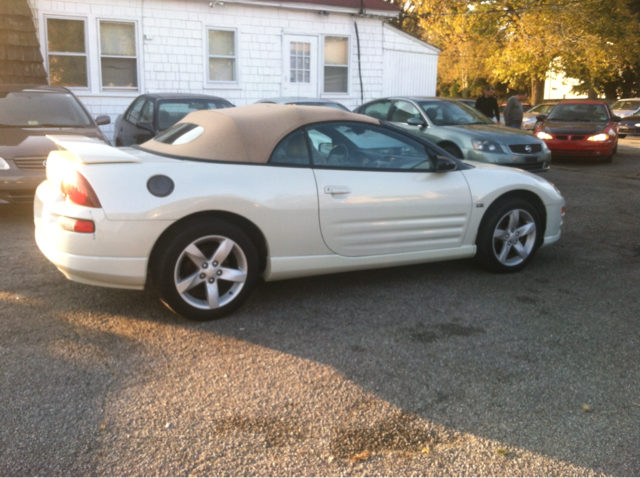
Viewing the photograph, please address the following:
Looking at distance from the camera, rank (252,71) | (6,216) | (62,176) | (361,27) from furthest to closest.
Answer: (361,27) → (252,71) → (6,216) → (62,176)

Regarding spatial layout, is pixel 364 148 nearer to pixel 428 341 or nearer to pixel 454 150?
pixel 428 341

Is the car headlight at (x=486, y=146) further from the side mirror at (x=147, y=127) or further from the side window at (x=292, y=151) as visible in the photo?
the side window at (x=292, y=151)

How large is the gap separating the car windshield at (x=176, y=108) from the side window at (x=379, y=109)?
3077 mm

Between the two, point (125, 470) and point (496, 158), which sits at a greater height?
point (496, 158)

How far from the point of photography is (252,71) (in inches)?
628

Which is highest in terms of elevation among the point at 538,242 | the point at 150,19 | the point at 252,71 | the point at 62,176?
the point at 150,19

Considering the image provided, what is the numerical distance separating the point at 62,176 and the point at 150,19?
38.0ft

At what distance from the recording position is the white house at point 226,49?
14211 mm

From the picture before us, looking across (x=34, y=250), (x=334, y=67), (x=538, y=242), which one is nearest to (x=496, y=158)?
(x=538, y=242)

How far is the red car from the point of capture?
48.3 feet

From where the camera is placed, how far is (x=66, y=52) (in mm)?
14117

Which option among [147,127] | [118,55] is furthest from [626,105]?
[147,127]

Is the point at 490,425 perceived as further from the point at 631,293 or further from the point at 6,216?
the point at 6,216

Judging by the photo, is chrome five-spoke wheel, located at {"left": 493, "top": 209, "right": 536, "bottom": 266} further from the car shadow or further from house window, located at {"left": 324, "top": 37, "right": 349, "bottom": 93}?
house window, located at {"left": 324, "top": 37, "right": 349, "bottom": 93}
